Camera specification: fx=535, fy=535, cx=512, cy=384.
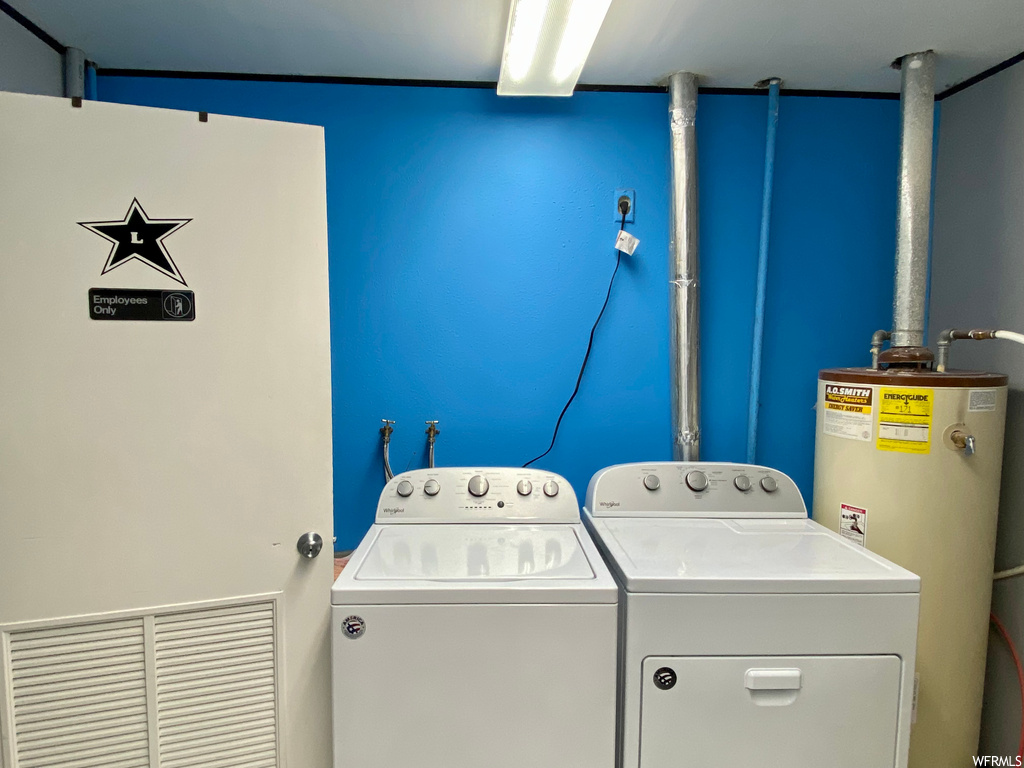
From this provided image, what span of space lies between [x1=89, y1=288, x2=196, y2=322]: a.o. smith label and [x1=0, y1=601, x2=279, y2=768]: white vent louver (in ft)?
1.95

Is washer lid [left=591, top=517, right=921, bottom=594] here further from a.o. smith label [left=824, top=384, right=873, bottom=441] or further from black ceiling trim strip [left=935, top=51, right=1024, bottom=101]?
black ceiling trim strip [left=935, top=51, right=1024, bottom=101]

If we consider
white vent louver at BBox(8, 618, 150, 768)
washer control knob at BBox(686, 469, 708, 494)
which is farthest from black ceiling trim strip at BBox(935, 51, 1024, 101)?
white vent louver at BBox(8, 618, 150, 768)

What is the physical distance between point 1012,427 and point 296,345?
6.42ft

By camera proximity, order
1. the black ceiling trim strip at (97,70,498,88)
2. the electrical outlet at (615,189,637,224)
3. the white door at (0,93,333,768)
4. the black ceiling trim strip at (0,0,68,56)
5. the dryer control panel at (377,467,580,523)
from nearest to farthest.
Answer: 1. the white door at (0,93,333,768)
2. the black ceiling trim strip at (0,0,68,56)
3. the dryer control panel at (377,467,580,523)
4. the black ceiling trim strip at (97,70,498,88)
5. the electrical outlet at (615,189,637,224)

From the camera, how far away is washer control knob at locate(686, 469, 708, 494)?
5.29 feet

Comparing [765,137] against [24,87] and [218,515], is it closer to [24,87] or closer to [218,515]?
[218,515]

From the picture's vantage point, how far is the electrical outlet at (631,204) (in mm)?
1812

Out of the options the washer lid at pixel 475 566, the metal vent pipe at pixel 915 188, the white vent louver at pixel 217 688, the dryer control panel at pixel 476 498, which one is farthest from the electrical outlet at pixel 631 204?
the white vent louver at pixel 217 688

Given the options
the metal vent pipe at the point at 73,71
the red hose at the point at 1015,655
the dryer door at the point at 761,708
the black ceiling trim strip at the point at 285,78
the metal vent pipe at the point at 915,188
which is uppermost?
the black ceiling trim strip at the point at 285,78

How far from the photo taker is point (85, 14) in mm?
1436

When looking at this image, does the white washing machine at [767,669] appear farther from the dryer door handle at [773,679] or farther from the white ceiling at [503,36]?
the white ceiling at [503,36]

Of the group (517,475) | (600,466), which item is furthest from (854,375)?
(517,475)

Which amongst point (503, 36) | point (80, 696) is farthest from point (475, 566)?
point (503, 36)

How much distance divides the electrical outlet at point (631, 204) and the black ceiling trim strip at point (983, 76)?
1120mm
